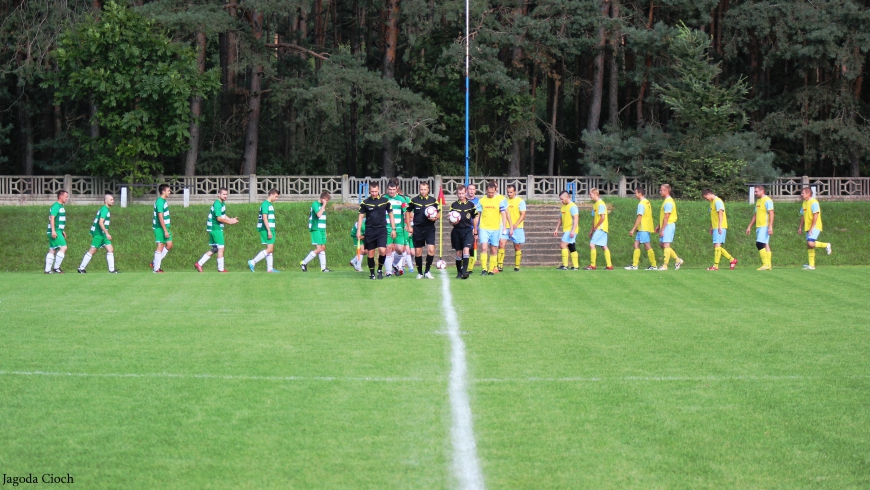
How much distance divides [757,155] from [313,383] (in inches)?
1424

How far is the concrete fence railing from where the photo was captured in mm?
39500

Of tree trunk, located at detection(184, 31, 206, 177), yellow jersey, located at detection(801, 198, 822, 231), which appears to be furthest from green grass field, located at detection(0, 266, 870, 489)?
tree trunk, located at detection(184, 31, 206, 177)

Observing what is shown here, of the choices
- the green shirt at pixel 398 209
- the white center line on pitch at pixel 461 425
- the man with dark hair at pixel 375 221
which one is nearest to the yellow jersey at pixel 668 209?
the green shirt at pixel 398 209

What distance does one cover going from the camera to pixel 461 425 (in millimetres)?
7535

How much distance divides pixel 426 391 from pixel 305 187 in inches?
1290

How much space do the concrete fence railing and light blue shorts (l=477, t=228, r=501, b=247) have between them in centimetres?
1869

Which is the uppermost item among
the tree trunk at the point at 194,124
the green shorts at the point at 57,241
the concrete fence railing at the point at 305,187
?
the tree trunk at the point at 194,124

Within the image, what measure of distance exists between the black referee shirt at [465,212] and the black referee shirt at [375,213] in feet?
4.48

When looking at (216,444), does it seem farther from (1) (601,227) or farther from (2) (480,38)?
(2) (480,38)

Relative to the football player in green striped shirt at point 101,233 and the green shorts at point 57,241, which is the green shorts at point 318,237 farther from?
the green shorts at point 57,241

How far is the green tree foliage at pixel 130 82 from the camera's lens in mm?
38656

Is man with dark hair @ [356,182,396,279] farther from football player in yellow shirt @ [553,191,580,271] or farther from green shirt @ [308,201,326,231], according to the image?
football player in yellow shirt @ [553,191,580,271]

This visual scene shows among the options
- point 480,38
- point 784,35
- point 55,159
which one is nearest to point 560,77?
point 480,38

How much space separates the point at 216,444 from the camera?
700cm
